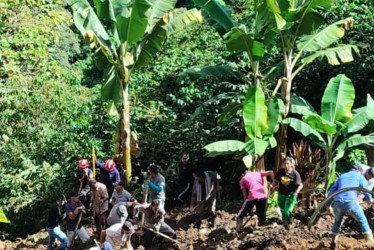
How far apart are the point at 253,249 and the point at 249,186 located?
0.97m

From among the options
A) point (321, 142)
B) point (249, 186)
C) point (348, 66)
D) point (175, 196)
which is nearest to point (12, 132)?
point (175, 196)

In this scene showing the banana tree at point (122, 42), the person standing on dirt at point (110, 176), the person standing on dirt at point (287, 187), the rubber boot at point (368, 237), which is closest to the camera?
the rubber boot at point (368, 237)

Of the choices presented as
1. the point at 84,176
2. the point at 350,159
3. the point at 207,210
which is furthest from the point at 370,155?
the point at 84,176

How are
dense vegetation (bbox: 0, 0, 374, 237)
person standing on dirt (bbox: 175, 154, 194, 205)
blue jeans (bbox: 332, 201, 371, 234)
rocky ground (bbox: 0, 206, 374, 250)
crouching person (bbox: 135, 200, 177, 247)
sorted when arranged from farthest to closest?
dense vegetation (bbox: 0, 0, 374, 237)
person standing on dirt (bbox: 175, 154, 194, 205)
crouching person (bbox: 135, 200, 177, 247)
rocky ground (bbox: 0, 206, 374, 250)
blue jeans (bbox: 332, 201, 371, 234)

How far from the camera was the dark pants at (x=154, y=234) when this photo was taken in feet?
28.2

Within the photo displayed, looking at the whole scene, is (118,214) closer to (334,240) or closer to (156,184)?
(156,184)

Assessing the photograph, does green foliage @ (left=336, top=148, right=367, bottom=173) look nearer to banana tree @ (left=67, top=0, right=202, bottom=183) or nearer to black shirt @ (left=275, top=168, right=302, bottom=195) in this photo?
black shirt @ (left=275, top=168, right=302, bottom=195)

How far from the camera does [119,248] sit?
786 cm

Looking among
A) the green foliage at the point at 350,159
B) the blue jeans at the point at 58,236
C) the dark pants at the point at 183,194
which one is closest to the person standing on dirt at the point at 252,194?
the dark pants at the point at 183,194

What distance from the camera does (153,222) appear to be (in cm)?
845

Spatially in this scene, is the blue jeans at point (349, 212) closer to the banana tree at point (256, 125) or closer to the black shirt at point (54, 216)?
the banana tree at point (256, 125)

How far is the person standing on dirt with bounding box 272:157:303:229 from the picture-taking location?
8.02 metres

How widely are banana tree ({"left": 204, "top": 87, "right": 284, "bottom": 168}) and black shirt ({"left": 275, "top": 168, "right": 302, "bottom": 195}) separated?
464 millimetres

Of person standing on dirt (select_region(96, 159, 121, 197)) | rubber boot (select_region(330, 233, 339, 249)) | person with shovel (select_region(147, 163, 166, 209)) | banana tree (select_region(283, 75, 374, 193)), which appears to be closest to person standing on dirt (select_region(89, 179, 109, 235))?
person standing on dirt (select_region(96, 159, 121, 197))
